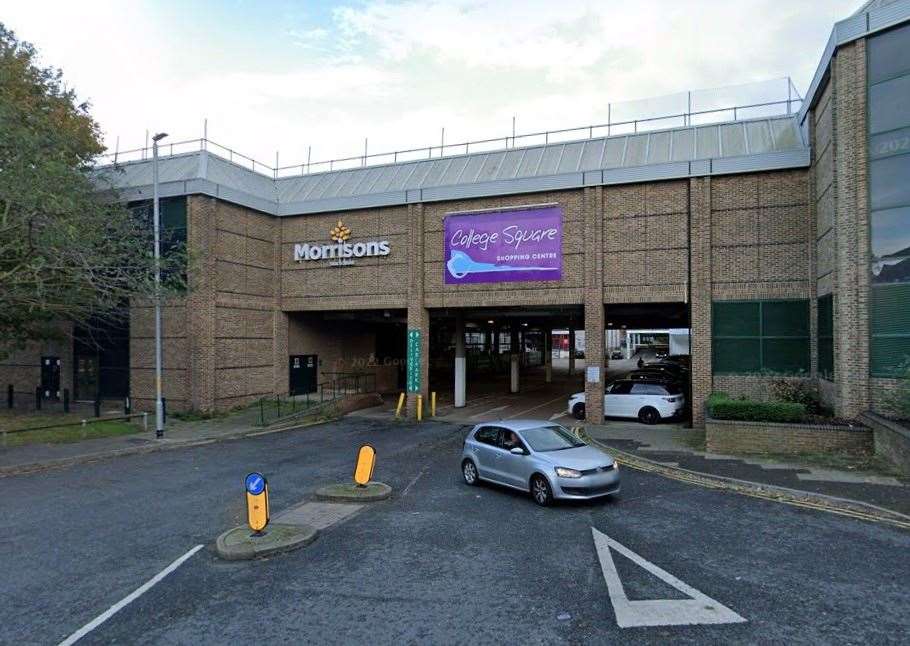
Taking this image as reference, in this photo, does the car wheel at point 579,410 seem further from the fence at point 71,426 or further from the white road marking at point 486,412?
the fence at point 71,426

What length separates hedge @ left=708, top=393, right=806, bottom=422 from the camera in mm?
15594

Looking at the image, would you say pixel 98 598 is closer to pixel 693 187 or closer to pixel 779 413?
pixel 779 413

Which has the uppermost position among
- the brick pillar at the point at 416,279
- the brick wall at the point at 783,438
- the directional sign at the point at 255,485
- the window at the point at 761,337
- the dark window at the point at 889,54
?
the dark window at the point at 889,54

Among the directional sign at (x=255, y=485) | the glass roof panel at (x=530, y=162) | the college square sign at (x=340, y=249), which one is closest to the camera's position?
the directional sign at (x=255, y=485)

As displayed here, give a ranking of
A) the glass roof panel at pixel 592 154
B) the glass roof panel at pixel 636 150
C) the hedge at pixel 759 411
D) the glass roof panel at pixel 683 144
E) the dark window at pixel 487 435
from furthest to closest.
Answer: the glass roof panel at pixel 592 154 < the glass roof panel at pixel 636 150 < the glass roof panel at pixel 683 144 < the hedge at pixel 759 411 < the dark window at pixel 487 435

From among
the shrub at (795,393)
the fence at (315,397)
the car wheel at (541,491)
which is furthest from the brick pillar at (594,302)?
the car wheel at (541,491)

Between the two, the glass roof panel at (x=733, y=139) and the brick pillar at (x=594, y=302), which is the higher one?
the glass roof panel at (x=733, y=139)

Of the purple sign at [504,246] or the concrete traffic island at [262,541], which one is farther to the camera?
the purple sign at [504,246]

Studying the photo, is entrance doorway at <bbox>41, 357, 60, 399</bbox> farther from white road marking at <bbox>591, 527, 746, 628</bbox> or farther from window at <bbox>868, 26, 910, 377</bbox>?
window at <bbox>868, 26, 910, 377</bbox>

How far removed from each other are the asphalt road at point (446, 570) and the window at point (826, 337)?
25.7 feet

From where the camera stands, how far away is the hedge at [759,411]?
15594 millimetres

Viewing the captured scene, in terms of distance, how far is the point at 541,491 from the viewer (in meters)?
11.0

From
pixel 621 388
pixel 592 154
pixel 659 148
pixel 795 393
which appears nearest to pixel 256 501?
pixel 795 393

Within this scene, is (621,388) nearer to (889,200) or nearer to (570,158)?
Result: (570,158)
